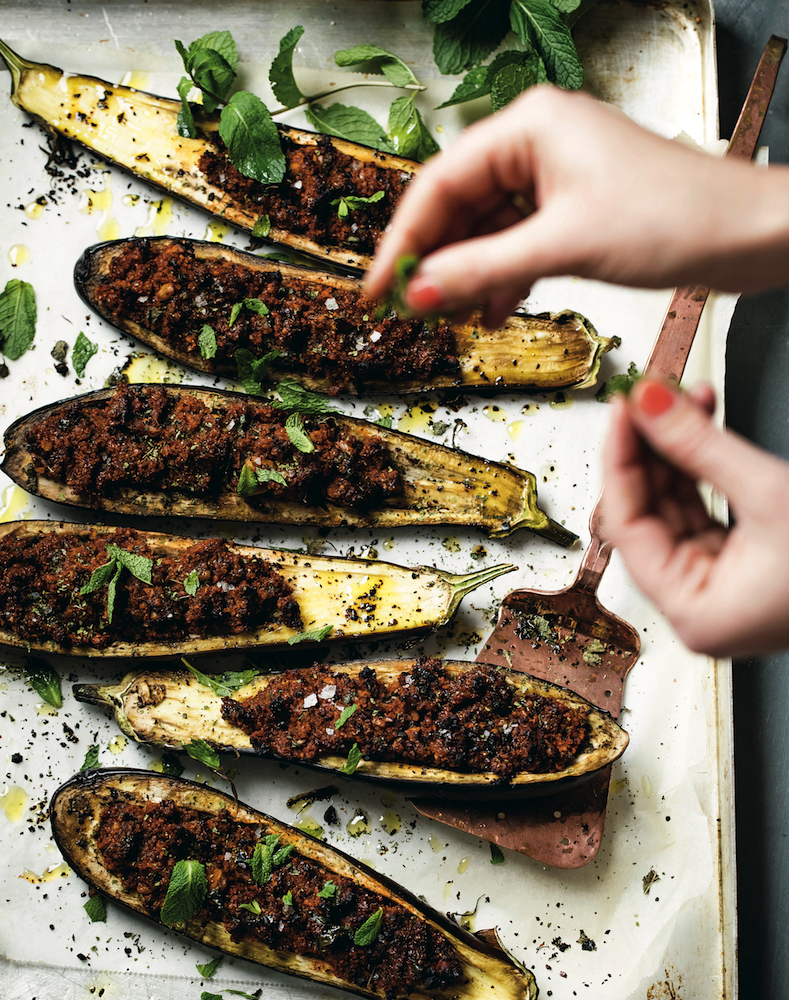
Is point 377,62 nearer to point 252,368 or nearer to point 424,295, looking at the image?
point 252,368

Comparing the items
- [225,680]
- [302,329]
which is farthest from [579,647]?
[302,329]

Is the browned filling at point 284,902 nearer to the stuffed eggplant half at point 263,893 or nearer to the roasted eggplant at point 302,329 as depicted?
the stuffed eggplant half at point 263,893

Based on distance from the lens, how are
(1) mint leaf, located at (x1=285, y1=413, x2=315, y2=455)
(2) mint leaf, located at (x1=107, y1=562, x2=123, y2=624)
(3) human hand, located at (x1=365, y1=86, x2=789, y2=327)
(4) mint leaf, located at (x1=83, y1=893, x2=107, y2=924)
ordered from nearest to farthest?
(3) human hand, located at (x1=365, y1=86, x2=789, y2=327)
(2) mint leaf, located at (x1=107, y1=562, x2=123, y2=624)
(1) mint leaf, located at (x1=285, y1=413, x2=315, y2=455)
(4) mint leaf, located at (x1=83, y1=893, x2=107, y2=924)

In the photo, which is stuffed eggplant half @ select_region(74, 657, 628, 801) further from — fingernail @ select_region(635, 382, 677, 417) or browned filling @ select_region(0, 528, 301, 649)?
fingernail @ select_region(635, 382, 677, 417)

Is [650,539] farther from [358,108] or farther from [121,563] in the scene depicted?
[358,108]

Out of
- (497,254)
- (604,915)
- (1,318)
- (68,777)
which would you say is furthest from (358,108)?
(604,915)

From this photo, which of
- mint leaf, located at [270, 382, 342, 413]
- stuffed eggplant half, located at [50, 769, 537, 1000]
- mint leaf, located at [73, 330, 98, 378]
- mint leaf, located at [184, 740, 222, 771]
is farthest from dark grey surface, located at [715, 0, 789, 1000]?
mint leaf, located at [73, 330, 98, 378]
